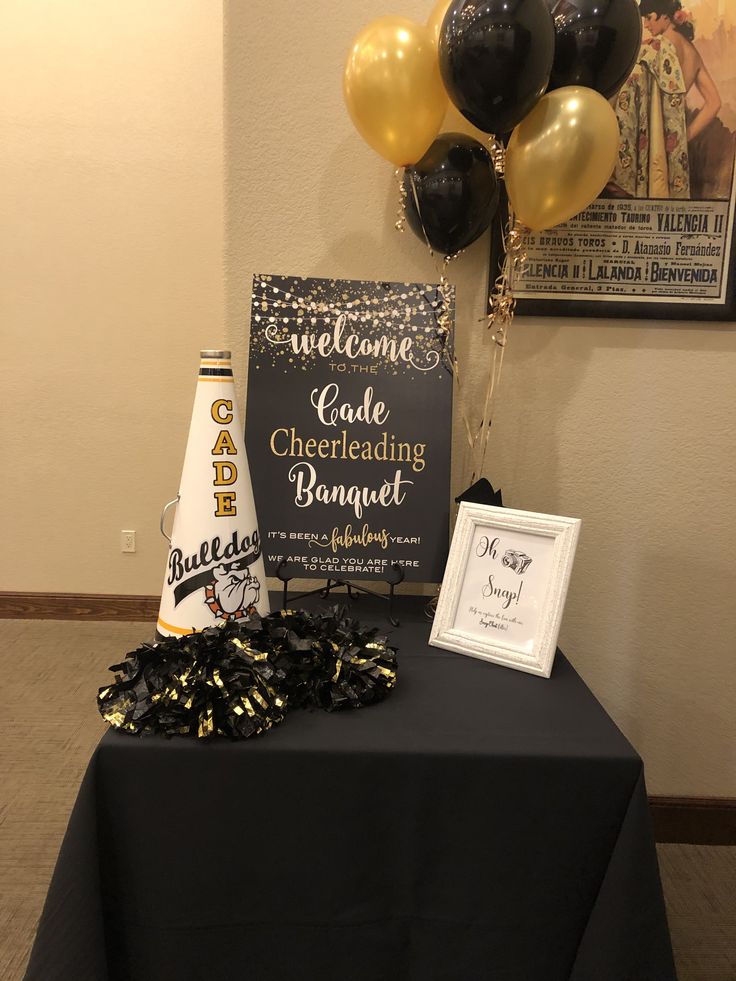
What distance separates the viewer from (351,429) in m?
1.33

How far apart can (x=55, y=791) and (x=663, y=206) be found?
6.95ft

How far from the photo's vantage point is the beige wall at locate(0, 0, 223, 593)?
2924mm

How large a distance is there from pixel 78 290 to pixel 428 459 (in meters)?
2.33

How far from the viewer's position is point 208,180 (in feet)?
9.86

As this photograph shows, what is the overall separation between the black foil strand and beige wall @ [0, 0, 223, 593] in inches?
89.8

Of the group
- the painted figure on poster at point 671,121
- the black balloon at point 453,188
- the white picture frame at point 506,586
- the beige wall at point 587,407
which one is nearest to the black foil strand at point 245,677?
the white picture frame at point 506,586

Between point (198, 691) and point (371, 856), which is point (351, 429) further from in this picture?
point (371, 856)

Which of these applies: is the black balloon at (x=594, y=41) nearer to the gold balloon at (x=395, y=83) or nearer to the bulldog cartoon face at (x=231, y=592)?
the gold balloon at (x=395, y=83)

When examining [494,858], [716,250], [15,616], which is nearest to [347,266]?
[716,250]

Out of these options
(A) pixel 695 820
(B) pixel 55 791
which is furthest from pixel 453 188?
(B) pixel 55 791

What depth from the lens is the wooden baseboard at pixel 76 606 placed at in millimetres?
3252

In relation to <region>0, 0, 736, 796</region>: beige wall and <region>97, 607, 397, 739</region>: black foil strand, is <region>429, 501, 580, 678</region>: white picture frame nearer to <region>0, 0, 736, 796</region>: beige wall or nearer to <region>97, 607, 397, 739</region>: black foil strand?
<region>0, 0, 736, 796</region>: beige wall

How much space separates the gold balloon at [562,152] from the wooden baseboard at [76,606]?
259 centimetres

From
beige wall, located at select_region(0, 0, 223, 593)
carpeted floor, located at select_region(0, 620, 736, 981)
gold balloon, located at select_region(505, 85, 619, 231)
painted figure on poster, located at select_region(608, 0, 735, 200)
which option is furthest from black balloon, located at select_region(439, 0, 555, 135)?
beige wall, located at select_region(0, 0, 223, 593)
